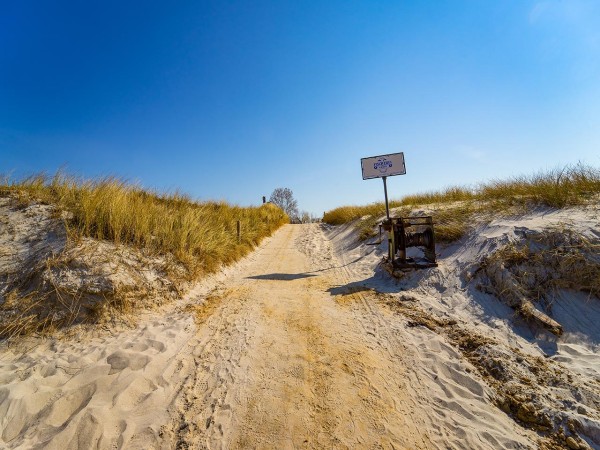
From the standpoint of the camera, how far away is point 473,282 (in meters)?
4.72

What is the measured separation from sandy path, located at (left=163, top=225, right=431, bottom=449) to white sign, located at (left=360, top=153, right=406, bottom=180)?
3.64 meters

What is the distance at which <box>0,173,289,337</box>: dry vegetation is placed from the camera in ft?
11.7

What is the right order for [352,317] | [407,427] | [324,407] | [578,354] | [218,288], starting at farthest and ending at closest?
[218,288], [352,317], [578,354], [324,407], [407,427]

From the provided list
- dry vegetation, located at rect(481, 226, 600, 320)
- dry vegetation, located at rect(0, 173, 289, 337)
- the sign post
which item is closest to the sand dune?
dry vegetation, located at rect(481, 226, 600, 320)

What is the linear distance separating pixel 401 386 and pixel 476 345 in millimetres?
1308

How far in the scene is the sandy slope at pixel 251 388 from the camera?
2.21 meters

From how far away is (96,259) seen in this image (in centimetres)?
416

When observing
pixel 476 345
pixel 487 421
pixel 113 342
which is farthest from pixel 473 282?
pixel 113 342

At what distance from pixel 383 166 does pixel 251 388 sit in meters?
6.00

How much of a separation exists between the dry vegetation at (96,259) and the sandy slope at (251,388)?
48cm

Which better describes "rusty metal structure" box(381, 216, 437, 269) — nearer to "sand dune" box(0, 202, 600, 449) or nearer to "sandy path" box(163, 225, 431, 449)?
"sand dune" box(0, 202, 600, 449)

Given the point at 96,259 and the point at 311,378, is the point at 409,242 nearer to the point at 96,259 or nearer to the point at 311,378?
the point at 311,378

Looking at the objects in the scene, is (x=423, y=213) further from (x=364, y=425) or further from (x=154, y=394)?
(x=154, y=394)

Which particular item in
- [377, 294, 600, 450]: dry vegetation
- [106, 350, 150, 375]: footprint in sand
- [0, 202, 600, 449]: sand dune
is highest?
[106, 350, 150, 375]: footprint in sand
